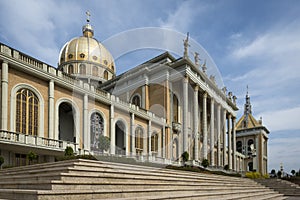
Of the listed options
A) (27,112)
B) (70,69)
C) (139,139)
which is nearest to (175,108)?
(139,139)

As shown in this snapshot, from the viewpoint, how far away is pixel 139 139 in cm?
3075

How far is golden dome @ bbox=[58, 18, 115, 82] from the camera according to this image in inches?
1909

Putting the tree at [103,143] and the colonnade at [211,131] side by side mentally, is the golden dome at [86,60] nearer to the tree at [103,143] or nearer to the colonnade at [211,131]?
the colonnade at [211,131]

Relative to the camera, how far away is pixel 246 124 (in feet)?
220

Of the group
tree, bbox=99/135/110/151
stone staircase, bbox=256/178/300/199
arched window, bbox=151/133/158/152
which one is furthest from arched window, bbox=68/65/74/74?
stone staircase, bbox=256/178/300/199

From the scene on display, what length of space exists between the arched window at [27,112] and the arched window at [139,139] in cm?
1219

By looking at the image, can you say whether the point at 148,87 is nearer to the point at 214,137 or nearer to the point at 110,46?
the point at 214,137

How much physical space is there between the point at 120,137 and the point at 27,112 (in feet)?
40.2

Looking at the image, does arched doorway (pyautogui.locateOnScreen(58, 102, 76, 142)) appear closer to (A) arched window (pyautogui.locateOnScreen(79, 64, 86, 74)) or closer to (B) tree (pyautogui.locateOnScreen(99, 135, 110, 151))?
(B) tree (pyautogui.locateOnScreen(99, 135, 110, 151))

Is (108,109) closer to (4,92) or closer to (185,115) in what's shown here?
(185,115)

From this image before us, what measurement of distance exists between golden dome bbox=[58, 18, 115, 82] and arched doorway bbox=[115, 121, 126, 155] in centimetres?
1890

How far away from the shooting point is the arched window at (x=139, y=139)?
98.0ft

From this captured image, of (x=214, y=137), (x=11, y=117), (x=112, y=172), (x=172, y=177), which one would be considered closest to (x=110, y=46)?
(x=112, y=172)

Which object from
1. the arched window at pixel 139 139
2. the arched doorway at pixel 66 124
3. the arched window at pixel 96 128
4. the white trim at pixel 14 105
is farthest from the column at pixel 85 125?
the arched window at pixel 139 139
